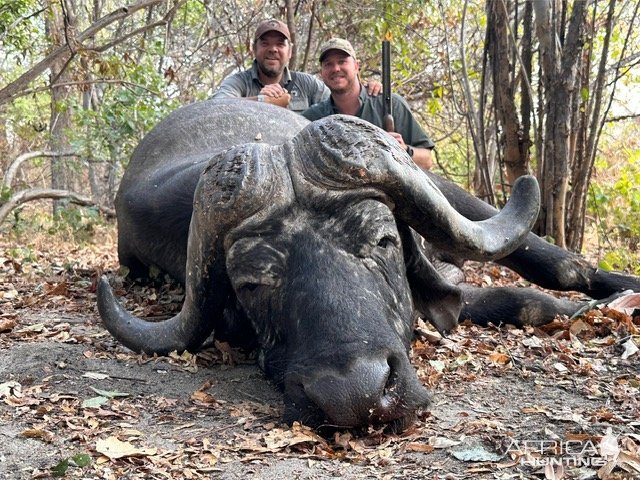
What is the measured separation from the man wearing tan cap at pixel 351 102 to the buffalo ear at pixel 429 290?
3.03 m

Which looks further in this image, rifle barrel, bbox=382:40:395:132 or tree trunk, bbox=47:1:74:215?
tree trunk, bbox=47:1:74:215

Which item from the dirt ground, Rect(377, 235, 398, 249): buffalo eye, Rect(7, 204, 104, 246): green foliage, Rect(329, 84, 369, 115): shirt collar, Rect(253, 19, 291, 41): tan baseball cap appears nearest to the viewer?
the dirt ground

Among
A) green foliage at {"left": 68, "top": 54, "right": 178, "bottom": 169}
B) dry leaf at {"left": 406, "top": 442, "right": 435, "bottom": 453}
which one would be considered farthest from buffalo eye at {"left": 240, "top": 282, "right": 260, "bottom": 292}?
green foliage at {"left": 68, "top": 54, "right": 178, "bottom": 169}

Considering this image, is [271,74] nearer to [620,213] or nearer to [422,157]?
[422,157]

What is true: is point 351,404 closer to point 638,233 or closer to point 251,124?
point 251,124

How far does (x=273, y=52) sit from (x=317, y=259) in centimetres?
483

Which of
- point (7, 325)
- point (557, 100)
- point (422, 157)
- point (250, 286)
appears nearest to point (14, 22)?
point (422, 157)

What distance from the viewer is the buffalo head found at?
2.74 meters

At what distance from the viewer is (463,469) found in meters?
2.34

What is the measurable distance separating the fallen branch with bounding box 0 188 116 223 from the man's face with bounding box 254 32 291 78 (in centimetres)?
231

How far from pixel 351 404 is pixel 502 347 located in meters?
1.60

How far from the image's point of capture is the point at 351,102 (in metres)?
6.93

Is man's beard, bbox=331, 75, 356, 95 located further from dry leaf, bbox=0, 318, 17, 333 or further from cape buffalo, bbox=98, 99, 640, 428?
dry leaf, bbox=0, 318, 17, 333

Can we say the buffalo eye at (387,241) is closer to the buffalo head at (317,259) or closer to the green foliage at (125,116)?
the buffalo head at (317,259)
